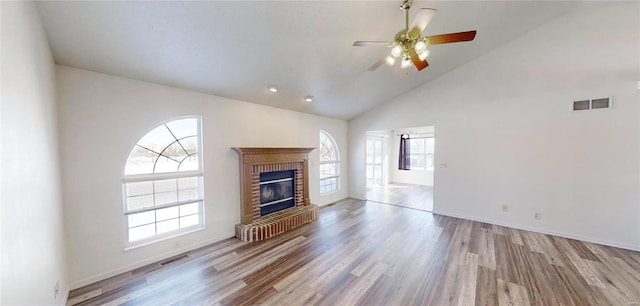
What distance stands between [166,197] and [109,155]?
0.90 meters

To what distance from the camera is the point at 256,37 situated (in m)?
2.62

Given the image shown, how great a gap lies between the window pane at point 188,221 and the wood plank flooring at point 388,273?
0.44 metres

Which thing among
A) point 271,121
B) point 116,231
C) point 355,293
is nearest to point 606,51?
point 355,293

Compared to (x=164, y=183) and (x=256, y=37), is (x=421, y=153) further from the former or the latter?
(x=164, y=183)

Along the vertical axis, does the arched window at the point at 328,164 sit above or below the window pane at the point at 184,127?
below

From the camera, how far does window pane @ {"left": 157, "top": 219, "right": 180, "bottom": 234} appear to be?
3.24 metres

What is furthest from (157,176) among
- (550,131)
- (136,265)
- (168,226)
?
(550,131)

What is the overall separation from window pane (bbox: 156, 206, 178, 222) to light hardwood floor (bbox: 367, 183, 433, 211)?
4.97 meters

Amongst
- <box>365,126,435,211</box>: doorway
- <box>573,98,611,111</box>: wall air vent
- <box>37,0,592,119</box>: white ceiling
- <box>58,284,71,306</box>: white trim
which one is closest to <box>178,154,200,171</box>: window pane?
<box>37,0,592,119</box>: white ceiling

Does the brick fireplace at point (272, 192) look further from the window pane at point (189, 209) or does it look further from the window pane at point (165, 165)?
the window pane at point (165, 165)

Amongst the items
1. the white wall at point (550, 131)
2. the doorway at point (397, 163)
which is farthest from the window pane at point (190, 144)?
the doorway at point (397, 163)

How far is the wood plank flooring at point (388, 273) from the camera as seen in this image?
235 cm

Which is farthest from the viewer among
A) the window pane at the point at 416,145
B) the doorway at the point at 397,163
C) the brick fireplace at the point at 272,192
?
the window pane at the point at 416,145

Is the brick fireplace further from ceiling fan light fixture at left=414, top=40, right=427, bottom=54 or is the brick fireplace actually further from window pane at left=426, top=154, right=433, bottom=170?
window pane at left=426, top=154, right=433, bottom=170
